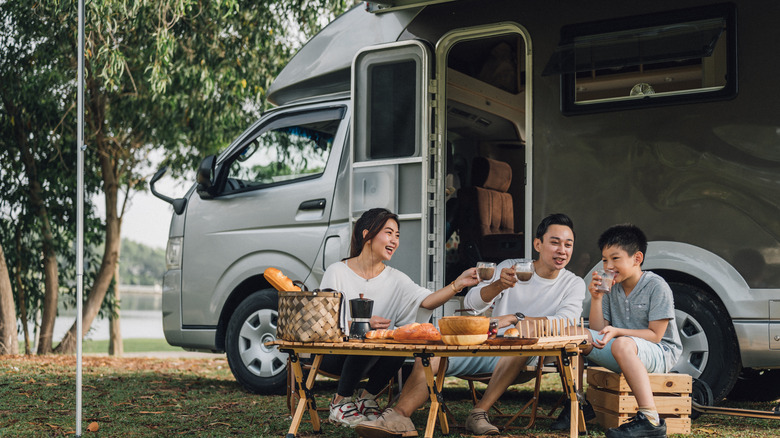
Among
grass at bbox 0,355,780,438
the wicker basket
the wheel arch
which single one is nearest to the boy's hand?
grass at bbox 0,355,780,438

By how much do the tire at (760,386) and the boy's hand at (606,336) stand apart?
7.68 feet

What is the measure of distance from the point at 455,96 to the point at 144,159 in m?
7.13

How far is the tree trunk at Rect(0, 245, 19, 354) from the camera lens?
9781mm

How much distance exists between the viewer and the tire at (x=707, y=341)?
191 inches

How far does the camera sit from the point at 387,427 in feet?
13.2

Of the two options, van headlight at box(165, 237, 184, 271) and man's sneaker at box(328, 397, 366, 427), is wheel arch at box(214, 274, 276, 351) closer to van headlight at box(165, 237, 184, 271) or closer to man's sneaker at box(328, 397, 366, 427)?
van headlight at box(165, 237, 184, 271)

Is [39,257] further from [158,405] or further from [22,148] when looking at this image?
[158,405]

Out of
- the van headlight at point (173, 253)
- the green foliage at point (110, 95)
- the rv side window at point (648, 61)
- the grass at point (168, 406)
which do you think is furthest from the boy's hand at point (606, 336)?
the green foliage at point (110, 95)

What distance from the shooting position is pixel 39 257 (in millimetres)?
11055

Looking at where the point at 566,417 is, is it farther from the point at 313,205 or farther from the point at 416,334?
the point at 313,205

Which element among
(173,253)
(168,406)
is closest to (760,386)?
(168,406)

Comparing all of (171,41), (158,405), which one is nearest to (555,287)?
(158,405)

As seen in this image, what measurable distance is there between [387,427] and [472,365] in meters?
0.69

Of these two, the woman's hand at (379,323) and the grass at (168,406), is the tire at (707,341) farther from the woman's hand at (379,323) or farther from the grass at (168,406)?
the woman's hand at (379,323)
